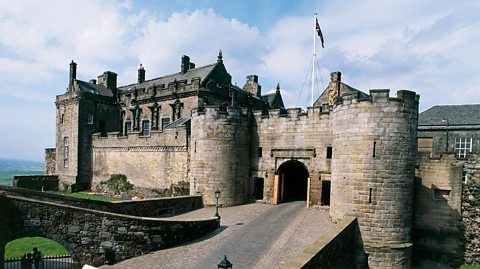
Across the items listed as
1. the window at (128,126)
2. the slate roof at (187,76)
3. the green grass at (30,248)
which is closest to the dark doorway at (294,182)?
the slate roof at (187,76)

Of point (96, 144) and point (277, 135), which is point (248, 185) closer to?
point (277, 135)

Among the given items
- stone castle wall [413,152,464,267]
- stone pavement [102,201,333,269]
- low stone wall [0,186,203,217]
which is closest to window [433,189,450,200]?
stone castle wall [413,152,464,267]

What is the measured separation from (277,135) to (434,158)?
883 cm

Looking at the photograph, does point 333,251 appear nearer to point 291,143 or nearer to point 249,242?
point 249,242

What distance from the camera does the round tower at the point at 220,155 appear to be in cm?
1923

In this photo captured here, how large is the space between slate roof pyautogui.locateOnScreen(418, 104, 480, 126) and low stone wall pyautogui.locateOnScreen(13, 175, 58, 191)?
3757 cm

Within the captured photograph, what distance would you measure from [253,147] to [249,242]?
9.04 metres

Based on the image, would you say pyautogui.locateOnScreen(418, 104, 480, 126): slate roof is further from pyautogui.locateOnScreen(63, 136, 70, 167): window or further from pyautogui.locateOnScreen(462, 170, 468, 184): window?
pyautogui.locateOnScreen(63, 136, 70, 167): window

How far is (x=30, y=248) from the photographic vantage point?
47.3 feet

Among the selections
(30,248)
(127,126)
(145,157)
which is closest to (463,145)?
(145,157)

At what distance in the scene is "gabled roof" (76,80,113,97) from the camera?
3362 centimetres

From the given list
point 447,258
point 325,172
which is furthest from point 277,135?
point 447,258

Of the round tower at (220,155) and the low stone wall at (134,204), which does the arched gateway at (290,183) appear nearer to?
the round tower at (220,155)

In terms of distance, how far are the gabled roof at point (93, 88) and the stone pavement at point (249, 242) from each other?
23830 mm
